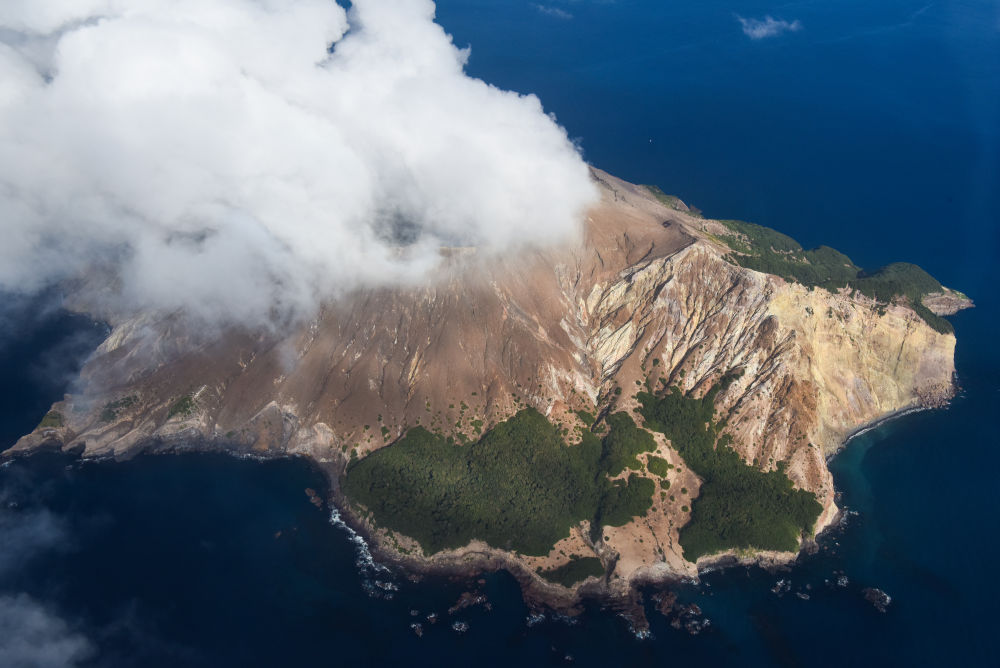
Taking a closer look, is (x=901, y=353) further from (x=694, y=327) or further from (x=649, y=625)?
(x=649, y=625)

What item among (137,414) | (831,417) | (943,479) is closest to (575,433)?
(831,417)

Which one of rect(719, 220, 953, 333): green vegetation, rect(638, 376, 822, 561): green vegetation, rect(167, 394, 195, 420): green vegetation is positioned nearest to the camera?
rect(638, 376, 822, 561): green vegetation

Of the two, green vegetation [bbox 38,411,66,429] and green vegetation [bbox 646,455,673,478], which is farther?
green vegetation [bbox 38,411,66,429]

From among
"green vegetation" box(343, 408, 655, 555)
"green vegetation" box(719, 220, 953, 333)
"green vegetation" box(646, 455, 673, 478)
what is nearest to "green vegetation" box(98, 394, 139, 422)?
"green vegetation" box(343, 408, 655, 555)

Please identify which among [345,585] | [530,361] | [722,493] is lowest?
[345,585]

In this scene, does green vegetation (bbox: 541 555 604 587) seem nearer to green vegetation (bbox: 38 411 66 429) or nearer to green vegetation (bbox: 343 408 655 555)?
green vegetation (bbox: 343 408 655 555)

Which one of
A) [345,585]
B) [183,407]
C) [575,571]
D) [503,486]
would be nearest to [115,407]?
[183,407]

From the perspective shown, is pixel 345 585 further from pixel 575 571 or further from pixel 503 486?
pixel 575 571
